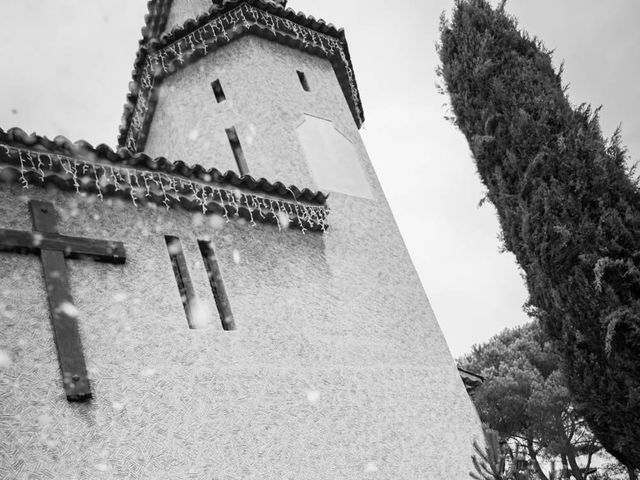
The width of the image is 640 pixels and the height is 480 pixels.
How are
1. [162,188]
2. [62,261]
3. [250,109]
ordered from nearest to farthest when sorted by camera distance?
1. [62,261]
2. [162,188]
3. [250,109]

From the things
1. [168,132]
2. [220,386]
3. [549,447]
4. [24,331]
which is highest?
[168,132]

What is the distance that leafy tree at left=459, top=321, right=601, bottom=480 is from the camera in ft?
67.2

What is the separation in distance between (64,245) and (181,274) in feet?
4.36

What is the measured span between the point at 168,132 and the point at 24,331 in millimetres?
6077

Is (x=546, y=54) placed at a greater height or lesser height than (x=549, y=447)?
greater

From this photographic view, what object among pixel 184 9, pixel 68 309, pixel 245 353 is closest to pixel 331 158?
pixel 245 353

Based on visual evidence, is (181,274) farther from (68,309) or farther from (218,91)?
(218,91)

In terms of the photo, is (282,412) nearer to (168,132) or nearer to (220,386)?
(220,386)

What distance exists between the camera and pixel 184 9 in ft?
40.1

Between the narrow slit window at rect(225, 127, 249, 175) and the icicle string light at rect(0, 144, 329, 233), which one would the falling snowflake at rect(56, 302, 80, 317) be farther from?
the narrow slit window at rect(225, 127, 249, 175)

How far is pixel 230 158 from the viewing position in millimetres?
9625

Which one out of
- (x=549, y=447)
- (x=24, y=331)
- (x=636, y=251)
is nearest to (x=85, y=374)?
(x=24, y=331)

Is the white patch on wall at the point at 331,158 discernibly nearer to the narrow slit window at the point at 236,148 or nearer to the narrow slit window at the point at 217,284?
the narrow slit window at the point at 236,148

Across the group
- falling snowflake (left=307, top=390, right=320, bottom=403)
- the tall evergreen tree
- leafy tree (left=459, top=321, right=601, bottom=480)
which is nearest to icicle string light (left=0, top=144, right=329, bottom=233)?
falling snowflake (left=307, top=390, right=320, bottom=403)
